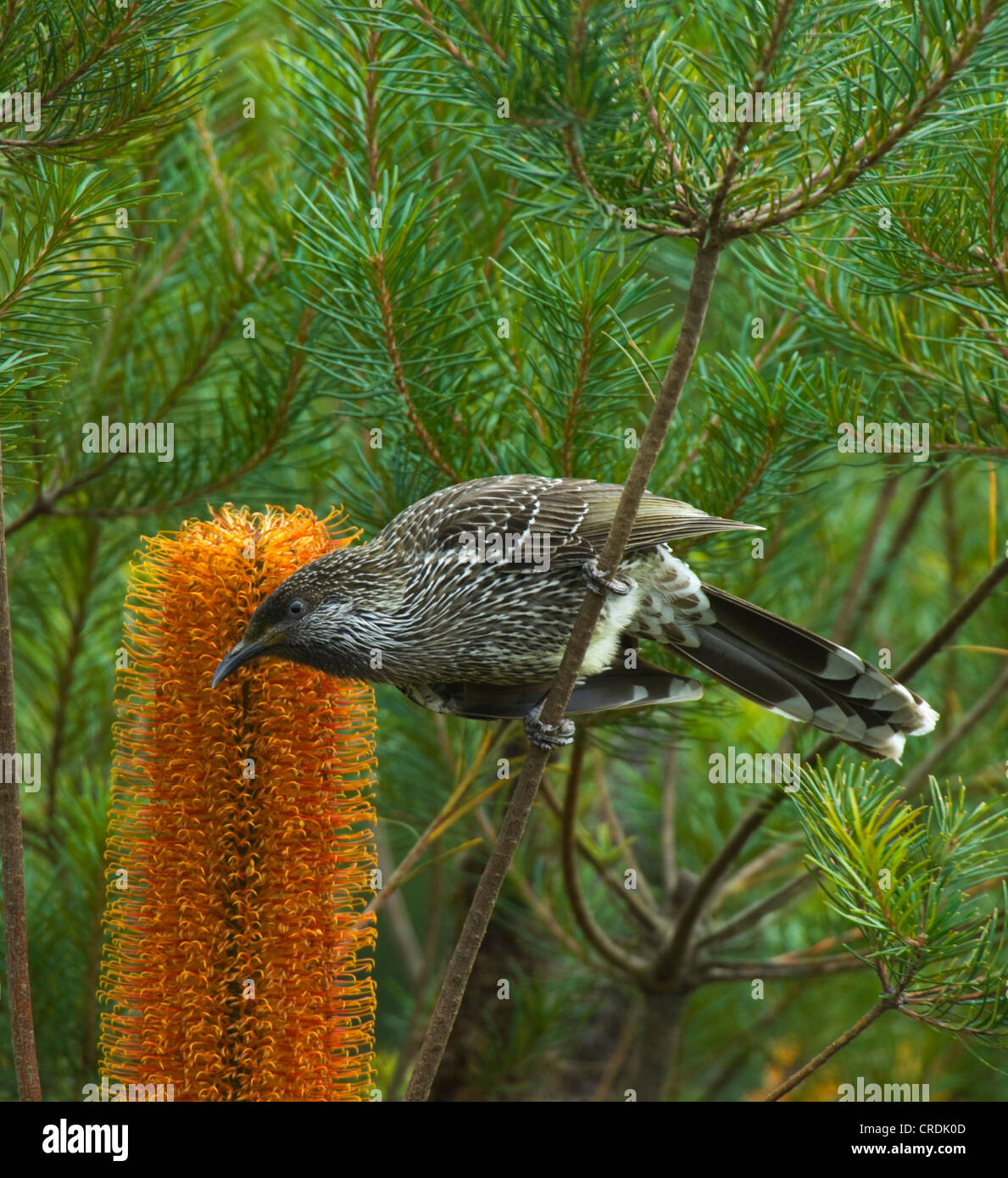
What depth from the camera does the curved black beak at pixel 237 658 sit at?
1751 millimetres

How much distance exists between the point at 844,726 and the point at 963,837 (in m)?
0.84

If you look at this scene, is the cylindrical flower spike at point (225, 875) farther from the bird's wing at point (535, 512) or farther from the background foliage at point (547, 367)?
the bird's wing at point (535, 512)

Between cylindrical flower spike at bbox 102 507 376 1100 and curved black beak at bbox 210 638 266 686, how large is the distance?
4 cm

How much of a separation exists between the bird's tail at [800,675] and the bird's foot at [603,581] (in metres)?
0.23

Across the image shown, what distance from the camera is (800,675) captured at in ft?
8.11

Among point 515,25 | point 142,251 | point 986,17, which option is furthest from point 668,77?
point 142,251

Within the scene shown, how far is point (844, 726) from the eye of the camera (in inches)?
93.7

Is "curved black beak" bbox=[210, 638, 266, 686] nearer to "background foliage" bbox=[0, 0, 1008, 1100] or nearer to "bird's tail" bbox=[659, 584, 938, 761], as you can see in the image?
"background foliage" bbox=[0, 0, 1008, 1100]

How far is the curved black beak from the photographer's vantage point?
1.75 metres

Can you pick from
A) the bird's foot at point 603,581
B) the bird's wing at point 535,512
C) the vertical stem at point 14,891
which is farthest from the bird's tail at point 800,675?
the vertical stem at point 14,891

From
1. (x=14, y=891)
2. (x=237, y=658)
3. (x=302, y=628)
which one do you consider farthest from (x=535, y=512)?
(x=14, y=891)

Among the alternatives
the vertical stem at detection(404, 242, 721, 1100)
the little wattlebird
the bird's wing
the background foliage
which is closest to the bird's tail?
the little wattlebird
